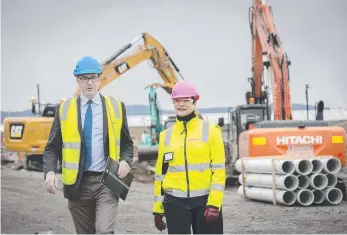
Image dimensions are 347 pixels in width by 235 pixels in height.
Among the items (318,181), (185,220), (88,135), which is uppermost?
(88,135)

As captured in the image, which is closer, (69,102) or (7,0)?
(69,102)

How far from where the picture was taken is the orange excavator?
1454 centimetres

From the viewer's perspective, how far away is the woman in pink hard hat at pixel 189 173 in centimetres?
543

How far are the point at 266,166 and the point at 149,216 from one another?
2.56 metres

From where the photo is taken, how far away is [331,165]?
44.7ft

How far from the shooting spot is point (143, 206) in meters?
14.2

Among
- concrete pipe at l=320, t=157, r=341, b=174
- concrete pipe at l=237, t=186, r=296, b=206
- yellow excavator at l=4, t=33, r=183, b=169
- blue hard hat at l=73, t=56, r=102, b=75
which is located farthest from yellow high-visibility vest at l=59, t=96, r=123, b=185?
yellow excavator at l=4, t=33, r=183, b=169

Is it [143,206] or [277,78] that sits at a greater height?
[277,78]

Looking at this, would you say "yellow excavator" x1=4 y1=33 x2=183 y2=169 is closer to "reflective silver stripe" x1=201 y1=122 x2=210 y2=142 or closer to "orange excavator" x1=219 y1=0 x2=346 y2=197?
"orange excavator" x1=219 y1=0 x2=346 y2=197

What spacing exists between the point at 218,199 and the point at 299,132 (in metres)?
9.56

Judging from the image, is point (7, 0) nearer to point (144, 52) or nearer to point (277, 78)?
point (144, 52)

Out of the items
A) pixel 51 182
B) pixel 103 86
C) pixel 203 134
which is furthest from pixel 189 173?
pixel 103 86

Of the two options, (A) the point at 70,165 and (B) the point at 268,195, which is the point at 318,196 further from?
(A) the point at 70,165

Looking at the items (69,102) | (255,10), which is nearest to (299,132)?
(255,10)
